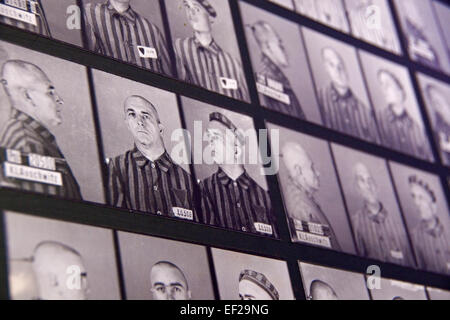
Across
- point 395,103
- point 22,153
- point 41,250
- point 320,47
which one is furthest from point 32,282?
point 395,103

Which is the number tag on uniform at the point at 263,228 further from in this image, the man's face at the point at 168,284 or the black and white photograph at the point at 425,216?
the black and white photograph at the point at 425,216

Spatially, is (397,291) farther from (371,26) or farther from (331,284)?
(371,26)

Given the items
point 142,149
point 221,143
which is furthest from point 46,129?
point 221,143

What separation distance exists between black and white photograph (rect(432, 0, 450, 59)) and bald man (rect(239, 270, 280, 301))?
10.4 feet

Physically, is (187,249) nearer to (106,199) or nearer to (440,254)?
(106,199)

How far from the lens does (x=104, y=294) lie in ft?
10.9

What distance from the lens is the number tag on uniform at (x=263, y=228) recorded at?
414 centimetres

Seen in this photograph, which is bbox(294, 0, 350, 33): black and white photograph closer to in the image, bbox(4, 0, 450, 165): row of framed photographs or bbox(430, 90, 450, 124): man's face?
bbox(4, 0, 450, 165): row of framed photographs

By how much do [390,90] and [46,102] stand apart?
285 centimetres

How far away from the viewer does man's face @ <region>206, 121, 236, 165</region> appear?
4.16 m

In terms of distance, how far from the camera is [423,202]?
532cm

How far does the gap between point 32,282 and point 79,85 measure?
1.01 metres

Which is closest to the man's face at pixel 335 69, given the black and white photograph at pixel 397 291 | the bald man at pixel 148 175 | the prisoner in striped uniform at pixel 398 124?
the prisoner in striped uniform at pixel 398 124

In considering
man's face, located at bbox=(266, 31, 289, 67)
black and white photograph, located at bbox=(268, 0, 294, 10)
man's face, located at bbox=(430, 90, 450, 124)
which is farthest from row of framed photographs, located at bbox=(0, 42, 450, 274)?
black and white photograph, located at bbox=(268, 0, 294, 10)
